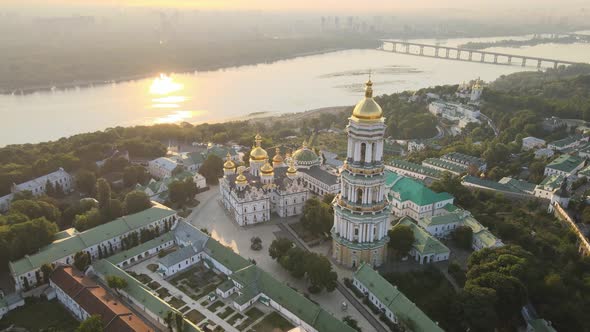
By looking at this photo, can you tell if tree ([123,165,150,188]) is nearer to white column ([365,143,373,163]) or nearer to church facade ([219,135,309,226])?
church facade ([219,135,309,226])

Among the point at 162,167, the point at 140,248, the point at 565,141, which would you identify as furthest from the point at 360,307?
the point at 565,141

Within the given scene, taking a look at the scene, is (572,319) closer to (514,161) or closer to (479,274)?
(479,274)

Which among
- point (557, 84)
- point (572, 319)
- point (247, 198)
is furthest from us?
point (557, 84)

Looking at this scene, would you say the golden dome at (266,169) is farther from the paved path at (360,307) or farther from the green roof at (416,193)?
the paved path at (360,307)

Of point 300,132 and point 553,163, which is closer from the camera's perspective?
point 553,163

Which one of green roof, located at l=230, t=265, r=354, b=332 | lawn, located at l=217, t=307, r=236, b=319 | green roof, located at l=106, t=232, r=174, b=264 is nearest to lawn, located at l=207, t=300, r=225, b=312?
lawn, located at l=217, t=307, r=236, b=319

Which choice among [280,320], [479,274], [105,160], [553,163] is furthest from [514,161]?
[105,160]

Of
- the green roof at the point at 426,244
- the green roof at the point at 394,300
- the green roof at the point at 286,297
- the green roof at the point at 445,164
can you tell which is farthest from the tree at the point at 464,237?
the green roof at the point at 445,164

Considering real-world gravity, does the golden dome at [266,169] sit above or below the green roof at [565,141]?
above
